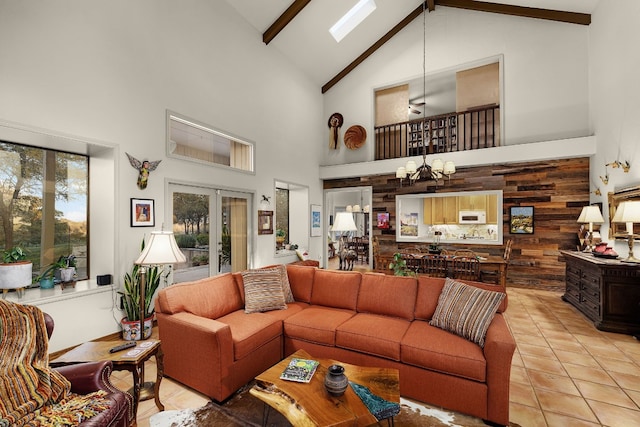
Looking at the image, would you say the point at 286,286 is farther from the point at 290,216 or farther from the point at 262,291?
the point at 290,216

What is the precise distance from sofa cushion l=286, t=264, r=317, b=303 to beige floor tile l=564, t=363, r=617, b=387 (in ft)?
8.49

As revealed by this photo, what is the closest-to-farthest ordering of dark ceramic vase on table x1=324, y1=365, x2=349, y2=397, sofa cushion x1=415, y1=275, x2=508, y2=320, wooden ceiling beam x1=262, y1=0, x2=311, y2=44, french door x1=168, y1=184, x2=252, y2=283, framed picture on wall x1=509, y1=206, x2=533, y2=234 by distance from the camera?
dark ceramic vase on table x1=324, y1=365, x2=349, y2=397 < sofa cushion x1=415, y1=275, x2=508, y2=320 < french door x1=168, y1=184, x2=252, y2=283 < wooden ceiling beam x1=262, y1=0, x2=311, y2=44 < framed picture on wall x1=509, y1=206, x2=533, y2=234

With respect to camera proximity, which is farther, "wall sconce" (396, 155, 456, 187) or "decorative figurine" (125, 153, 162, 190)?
"wall sconce" (396, 155, 456, 187)

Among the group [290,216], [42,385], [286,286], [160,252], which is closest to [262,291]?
[286,286]

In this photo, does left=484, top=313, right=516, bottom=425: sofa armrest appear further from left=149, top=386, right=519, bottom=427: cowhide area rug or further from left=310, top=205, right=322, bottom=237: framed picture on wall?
left=310, top=205, right=322, bottom=237: framed picture on wall

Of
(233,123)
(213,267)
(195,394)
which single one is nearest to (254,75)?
(233,123)

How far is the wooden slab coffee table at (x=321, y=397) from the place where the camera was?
1504mm

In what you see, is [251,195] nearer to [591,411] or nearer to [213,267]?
[213,267]

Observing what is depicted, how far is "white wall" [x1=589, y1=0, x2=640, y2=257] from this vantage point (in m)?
3.95

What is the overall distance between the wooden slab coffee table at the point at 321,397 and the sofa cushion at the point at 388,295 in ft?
3.34

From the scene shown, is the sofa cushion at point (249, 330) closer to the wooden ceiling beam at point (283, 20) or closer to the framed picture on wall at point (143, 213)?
the framed picture on wall at point (143, 213)

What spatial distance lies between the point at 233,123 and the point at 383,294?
395cm

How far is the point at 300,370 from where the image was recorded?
1.90m

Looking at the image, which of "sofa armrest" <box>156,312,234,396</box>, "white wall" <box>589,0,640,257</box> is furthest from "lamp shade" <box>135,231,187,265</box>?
"white wall" <box>589,0,640,257</box>
